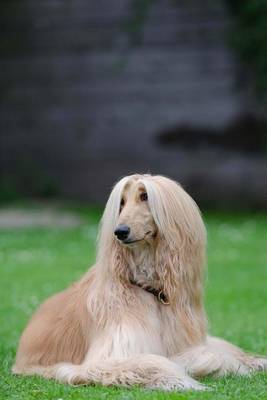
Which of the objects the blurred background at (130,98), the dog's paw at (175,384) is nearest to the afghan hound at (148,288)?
the dog's paw at (175,384)

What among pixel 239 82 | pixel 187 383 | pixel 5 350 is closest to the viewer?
pixel 187 383

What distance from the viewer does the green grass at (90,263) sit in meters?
6.78

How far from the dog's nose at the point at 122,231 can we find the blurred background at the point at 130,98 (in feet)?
45.3

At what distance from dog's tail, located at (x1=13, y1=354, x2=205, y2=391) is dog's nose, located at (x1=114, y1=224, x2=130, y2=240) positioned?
735mm

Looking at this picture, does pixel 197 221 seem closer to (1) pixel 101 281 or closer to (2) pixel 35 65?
(1) pixel 101 281

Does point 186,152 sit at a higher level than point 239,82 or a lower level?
lower

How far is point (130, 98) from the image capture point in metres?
22.2

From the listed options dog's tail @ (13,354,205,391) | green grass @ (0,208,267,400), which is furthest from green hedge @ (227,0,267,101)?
dog's tail @ (13,354,205,391)

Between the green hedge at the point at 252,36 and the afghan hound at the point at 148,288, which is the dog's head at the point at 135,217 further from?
the green hedge at the point at 252,36

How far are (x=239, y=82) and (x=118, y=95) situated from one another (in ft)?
8.33

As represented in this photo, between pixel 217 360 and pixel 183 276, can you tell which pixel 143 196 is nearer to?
pixel 183 276

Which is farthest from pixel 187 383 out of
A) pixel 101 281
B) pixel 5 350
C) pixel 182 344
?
pixel 5 350

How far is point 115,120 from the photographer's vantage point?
22.4 meters

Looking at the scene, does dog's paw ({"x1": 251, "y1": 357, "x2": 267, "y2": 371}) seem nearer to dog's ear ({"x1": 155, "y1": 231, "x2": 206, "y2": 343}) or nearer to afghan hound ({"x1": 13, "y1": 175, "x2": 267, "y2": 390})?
afghan hound ({"x1": 13, "y1": 175, "x2": 267, "y2": 390})
